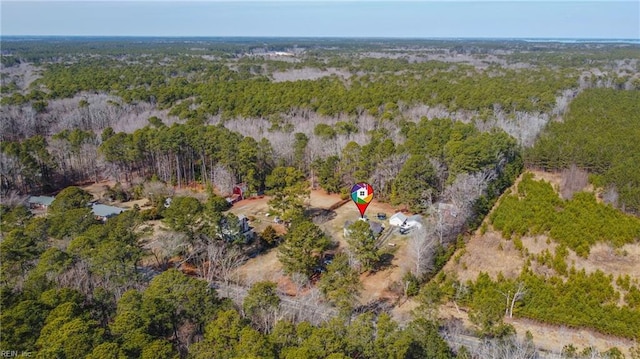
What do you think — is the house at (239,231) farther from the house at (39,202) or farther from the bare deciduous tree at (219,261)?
Answer: the house at (39,202)

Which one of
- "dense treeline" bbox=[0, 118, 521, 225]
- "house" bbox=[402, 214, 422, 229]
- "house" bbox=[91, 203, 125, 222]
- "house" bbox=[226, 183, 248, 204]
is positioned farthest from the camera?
"house" bbox=[226, 183, 248, 204]

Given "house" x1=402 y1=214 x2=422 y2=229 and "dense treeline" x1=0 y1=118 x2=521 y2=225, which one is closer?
"house" x1=402 y1=214 x2=422 y2=229

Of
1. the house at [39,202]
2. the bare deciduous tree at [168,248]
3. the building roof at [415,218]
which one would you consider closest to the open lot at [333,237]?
the building roof at [415,218]

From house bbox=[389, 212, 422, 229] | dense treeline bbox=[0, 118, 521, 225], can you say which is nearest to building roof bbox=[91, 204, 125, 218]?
dense treeline bbox=[0, 118, 521, 225]

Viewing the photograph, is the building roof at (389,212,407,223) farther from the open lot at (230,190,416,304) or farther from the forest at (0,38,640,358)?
the forest at (0,38,640,358)

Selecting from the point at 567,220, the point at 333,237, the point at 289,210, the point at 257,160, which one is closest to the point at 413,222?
the point at 333,237

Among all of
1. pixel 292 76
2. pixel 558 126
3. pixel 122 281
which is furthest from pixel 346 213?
pixel 292 76

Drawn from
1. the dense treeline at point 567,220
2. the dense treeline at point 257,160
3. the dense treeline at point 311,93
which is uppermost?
the dense treeline at point 311,93
